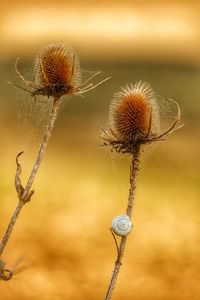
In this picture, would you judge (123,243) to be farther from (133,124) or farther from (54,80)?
(54,80)

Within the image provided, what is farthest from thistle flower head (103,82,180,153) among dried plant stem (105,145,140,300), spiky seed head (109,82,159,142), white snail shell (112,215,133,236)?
white snail shell (112,215,133,236)

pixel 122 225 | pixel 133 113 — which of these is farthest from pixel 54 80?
pixel 122 225

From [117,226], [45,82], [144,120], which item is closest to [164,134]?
[144,120]

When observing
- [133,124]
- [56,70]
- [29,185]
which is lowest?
[29,185]

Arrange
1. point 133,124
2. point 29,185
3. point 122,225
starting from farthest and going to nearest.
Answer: point 133,124, point 29,185, point 122,225

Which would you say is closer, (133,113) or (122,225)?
(122,225)

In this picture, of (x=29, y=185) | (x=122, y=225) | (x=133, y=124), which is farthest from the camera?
(x=133, y=124)

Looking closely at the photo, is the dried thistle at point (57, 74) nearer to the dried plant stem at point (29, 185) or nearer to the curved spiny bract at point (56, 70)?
the curved spiny bract at point (56, 70)
